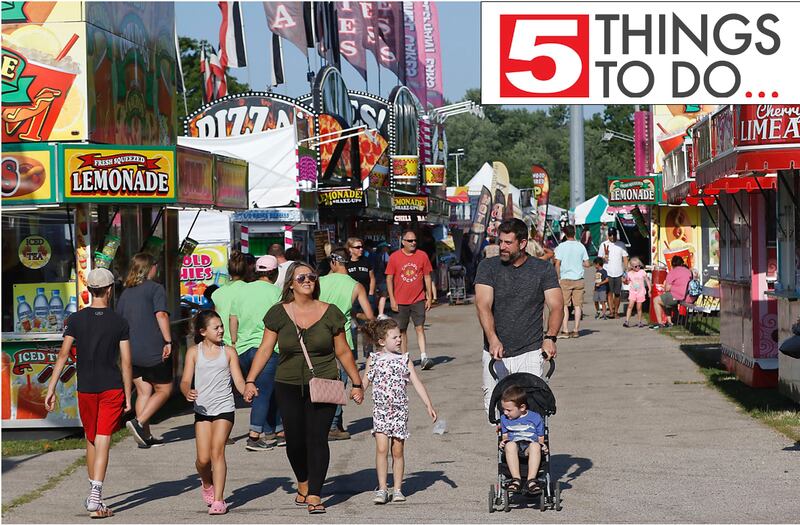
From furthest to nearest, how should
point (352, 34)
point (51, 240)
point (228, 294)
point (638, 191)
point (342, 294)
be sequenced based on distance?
point (352, 34) → point (638, 191) → point (51, 240) → point (228, 294) → point (342, 294)

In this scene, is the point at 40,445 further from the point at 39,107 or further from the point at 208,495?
the point at 208,495

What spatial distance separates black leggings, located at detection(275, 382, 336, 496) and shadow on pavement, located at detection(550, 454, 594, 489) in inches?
72.8

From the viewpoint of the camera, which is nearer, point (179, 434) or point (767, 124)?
point (767, 124)

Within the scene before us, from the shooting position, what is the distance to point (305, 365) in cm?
Result: 865

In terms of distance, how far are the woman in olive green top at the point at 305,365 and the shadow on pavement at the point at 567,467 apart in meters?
1.81

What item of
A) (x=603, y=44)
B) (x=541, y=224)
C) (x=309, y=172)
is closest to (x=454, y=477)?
(x=603, y=44)

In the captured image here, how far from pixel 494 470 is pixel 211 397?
2473 millimetres

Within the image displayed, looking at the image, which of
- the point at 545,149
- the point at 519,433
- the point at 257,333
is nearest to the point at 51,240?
the point at 257,333

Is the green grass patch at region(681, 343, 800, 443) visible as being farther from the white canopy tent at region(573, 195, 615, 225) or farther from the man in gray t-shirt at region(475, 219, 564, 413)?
the white canopy tent at region(573, 195, 615, 225)

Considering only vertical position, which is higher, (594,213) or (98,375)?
(594,213)

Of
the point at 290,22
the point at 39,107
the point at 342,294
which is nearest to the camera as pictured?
the point at 342,294

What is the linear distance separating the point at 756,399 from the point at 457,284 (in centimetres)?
2001

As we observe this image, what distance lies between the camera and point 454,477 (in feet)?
31.9

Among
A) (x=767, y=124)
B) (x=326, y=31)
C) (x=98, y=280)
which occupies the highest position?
(x=326, y=31)
